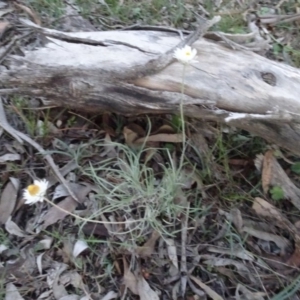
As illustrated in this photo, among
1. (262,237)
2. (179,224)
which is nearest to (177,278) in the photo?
(179,224)

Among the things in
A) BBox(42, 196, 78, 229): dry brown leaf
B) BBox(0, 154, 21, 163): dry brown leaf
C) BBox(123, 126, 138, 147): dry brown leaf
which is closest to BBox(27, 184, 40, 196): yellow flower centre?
BBox(42, 196, 78, 229): dry brown leaf

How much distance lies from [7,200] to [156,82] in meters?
0.65

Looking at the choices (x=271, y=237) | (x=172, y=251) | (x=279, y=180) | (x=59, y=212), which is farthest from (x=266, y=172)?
(x=59, y=212)

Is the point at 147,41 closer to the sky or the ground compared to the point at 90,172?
closer to the sky

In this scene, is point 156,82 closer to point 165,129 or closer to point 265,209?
point 165,129

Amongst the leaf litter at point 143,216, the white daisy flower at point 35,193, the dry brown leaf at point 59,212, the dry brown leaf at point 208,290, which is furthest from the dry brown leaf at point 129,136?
the dry brown leaf at point 208,290

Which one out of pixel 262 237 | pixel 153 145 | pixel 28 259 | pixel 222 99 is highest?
pixel 222 99

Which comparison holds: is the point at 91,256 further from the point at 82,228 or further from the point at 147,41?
the point at 147,41

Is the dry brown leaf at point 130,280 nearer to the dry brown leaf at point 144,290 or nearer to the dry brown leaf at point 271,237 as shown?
the dry brown leaf at point 144,290

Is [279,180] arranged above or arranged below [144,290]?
above

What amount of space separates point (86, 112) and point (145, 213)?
456 millimetres

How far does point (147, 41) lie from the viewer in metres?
1.88

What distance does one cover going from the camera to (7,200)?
1.90 m

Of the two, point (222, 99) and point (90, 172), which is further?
point (90, 172)
